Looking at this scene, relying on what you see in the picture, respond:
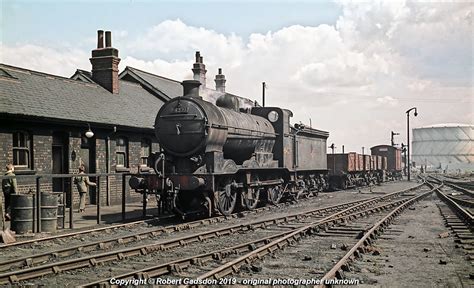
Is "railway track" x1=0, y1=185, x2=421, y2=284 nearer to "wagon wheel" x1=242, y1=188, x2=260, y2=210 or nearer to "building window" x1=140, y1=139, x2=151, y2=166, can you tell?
"wagon wheel" x1=242, y1=188, x2=260, y2=210

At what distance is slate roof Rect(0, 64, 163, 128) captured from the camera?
14.9 metres

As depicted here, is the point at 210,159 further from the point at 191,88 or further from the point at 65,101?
the point at 65,101

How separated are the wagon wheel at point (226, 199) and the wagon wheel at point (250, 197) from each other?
1.93 ft

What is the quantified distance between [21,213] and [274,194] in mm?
9037

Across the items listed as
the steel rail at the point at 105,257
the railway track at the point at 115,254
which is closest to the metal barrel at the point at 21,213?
the railway track at the point at 115,254

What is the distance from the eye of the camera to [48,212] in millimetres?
11086

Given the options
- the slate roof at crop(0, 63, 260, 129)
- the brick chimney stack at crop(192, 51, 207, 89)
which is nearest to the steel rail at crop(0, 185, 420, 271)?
the slate roof at crop(0, 63, 260, 129)

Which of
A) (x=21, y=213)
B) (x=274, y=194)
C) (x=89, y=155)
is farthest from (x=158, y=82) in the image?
(x=21, y=213)

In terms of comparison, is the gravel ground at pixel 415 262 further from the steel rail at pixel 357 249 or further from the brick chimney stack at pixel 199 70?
the brick chimney stack at pixel 199 70

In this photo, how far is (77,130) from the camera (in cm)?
1658

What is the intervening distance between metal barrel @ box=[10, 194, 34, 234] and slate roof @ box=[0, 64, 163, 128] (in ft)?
11.8

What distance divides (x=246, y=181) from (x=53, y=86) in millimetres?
8474

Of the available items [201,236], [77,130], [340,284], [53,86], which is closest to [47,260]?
[201,236]

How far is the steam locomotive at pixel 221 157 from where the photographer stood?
1267 centimetres
